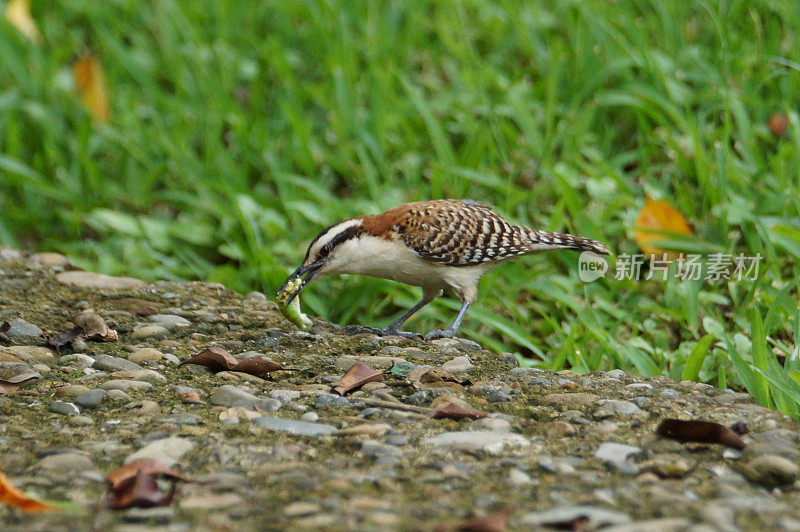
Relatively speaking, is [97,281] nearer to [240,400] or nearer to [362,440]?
[240,400]

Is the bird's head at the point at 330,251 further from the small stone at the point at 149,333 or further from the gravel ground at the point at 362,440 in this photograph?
the small stone at the point at 149,333

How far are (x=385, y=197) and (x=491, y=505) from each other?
3.89 meters

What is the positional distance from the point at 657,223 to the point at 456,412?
9.02 ft

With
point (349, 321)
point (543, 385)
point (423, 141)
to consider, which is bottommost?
point (349, 321)

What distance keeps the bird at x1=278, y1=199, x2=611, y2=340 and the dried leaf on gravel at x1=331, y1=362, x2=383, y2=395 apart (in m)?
1.00

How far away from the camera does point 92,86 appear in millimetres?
7945

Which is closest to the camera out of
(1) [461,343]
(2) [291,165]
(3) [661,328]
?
(1) [461,343]

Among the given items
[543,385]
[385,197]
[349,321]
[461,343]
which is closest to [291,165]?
[385,197]

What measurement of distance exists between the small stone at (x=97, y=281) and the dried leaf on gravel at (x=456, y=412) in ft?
8.19

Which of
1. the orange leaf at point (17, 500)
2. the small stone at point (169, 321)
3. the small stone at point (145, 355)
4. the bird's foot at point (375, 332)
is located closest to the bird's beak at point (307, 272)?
the bird's foot at point (375, 332)

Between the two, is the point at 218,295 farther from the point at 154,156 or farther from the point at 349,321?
the point at 154,156

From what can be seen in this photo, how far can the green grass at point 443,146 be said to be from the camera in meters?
5.32

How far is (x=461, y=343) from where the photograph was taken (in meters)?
4.65

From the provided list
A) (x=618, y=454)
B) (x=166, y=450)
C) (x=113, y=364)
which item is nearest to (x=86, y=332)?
(x=113, y=364)
